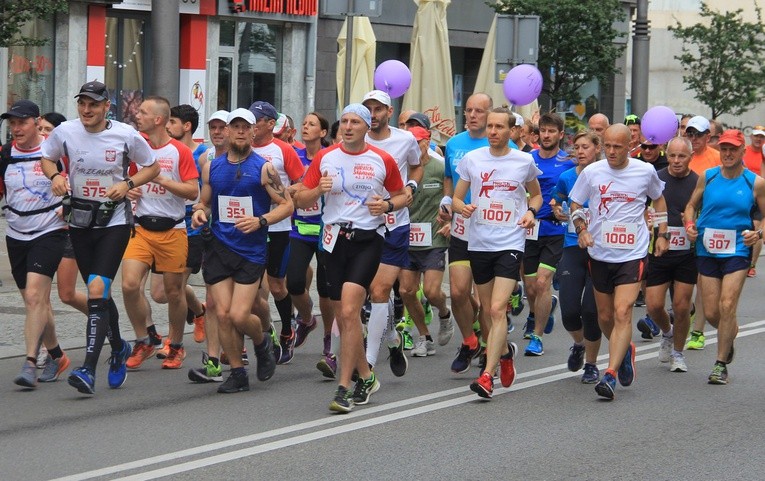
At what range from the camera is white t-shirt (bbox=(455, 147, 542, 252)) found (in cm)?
968

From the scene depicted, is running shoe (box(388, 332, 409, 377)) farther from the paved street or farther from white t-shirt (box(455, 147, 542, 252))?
white t-shirt (box(455, 147, 542, 252))

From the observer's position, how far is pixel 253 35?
26.7 m

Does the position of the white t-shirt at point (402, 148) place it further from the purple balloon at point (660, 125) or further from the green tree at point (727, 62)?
the green tree at point (727, 62)

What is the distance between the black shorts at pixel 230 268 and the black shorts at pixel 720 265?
3186mm

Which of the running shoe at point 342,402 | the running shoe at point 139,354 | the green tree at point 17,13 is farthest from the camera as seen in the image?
the green tree at point 17,13

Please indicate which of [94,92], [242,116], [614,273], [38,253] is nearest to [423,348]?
[614,273]

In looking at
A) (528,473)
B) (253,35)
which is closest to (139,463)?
(528,473)

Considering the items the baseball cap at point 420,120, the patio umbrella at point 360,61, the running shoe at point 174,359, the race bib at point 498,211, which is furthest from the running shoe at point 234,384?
the patio umbrella at point 360,61

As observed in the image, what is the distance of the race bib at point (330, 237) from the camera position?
9.08m

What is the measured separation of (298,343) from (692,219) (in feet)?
10.3

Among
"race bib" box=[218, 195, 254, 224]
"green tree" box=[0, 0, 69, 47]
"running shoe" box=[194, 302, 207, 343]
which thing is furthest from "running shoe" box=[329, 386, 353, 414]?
"green tree" box=[0, 0, 69, 47]

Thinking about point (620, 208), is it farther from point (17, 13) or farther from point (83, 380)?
point (17, 13)

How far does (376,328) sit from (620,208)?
5.82 ft

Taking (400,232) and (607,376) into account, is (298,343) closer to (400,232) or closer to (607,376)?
(400,232)
